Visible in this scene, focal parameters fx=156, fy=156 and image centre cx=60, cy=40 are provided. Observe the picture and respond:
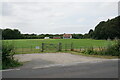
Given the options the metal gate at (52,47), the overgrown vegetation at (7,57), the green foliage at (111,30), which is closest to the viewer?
the overgrown vegetation at (7,57)

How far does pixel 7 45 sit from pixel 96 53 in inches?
403

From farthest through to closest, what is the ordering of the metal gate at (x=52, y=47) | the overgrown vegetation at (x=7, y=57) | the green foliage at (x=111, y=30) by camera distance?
1. the green foliage at (x=111, y=30)
2. the metal gate at (x=52, y=47)
3. the overgrown vegetation at (x=7, y=57)

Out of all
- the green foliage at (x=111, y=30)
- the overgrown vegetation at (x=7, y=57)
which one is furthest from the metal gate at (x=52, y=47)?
the green foliage at (x=111, y=30)

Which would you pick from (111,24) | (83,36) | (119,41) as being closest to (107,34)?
(111,24)

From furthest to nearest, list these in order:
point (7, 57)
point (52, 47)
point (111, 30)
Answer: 1. point (111, 30)
2. point (52, 47)
3. point (7, 57)

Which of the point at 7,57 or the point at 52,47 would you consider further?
the point at 52,47

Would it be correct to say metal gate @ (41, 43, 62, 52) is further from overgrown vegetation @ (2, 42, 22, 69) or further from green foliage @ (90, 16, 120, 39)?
green foliage @ (90, 16, 120, 39)

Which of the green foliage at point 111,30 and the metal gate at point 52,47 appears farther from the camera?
the green foliage at point 111,30

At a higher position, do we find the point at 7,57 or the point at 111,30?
the point at 111,30

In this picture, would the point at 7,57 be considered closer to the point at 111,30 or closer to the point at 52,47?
the point at 52,47

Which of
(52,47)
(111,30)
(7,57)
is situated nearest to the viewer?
(7,57)

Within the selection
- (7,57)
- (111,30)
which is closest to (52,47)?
(7,57)

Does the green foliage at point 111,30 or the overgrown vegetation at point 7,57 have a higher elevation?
the green foliage at point 111,30

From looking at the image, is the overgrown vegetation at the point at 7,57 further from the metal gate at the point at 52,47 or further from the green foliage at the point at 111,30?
the green foliage at the point at 111,30
